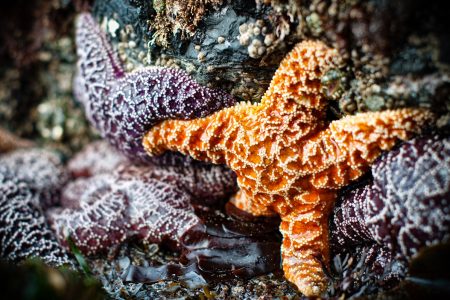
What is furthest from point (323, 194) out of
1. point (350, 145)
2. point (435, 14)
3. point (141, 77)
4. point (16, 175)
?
point (16, 175)

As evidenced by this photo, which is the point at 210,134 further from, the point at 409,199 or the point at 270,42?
the point at 409,199

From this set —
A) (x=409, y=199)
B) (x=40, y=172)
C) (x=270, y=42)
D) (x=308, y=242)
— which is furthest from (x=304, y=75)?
(x=40, y=172)

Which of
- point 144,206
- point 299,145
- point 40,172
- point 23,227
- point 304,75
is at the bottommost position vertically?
point 23,227

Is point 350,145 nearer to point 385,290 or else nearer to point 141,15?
point 385,290

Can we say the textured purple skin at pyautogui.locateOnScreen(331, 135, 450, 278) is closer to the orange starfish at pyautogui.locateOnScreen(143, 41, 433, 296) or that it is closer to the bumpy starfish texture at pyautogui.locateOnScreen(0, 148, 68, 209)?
the orange starfish at pyautogui.locateOnScreen(143, 41, 433, 296)

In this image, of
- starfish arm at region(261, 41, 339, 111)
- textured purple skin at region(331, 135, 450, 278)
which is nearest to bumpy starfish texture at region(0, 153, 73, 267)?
starfish arm at region(261, 41, 339, 111)

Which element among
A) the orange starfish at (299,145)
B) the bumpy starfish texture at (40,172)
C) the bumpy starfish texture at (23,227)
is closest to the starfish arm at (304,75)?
the orange starfish at (299,145)

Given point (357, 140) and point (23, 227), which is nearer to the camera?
point (357, 140)
